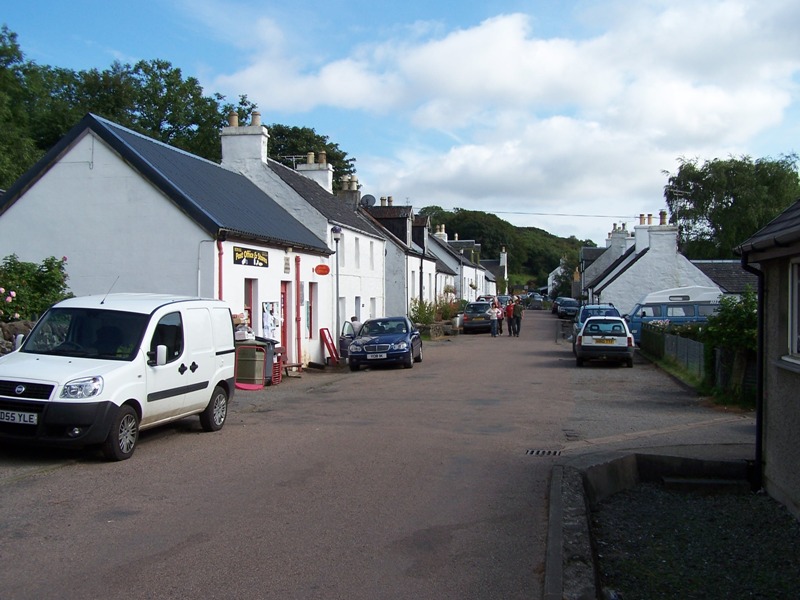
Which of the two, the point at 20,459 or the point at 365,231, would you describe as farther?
the point at 365,231

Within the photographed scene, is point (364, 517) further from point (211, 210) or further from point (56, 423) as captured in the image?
point (211, 210)

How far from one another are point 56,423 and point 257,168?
790 inches

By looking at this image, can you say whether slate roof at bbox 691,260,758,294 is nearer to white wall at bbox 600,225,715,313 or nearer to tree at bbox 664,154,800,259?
white wall at bbox 600,225,715,313

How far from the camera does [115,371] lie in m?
9.59

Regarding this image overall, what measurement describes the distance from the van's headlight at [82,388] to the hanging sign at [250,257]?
32.2 feet

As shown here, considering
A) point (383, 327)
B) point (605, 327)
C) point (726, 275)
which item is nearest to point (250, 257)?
point (383, 327)

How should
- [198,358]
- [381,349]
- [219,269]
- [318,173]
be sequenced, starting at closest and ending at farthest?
1. [198,358]
2. [219,269]
3. [381,349]
4. [318,173]

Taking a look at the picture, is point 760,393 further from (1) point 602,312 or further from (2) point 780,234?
(1) point 602,312

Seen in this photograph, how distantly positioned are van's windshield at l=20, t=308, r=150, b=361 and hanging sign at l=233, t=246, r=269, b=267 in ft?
27.5

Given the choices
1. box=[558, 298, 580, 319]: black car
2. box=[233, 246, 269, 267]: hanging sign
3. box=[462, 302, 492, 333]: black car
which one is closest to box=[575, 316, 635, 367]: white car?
box=[233, 246, 269, 267]: hanging sign

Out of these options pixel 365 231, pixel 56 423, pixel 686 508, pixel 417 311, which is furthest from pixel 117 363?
pixel 417 311

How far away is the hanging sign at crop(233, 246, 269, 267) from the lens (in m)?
19.1

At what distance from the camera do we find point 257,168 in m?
28.1

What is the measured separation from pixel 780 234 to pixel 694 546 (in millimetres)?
3036
